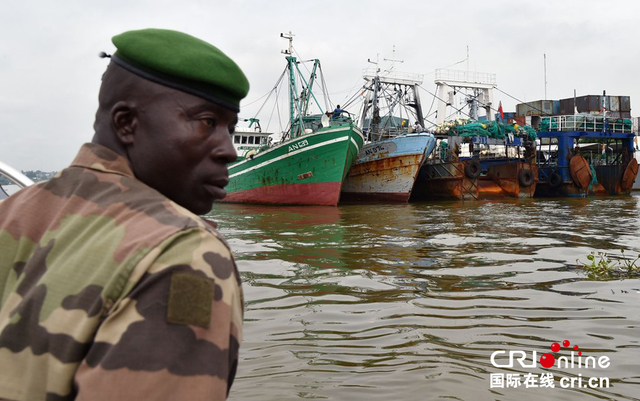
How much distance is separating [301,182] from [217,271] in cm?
2282

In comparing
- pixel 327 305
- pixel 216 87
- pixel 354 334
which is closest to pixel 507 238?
pixel 327 305

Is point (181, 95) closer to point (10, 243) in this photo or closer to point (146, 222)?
point (146, 222)

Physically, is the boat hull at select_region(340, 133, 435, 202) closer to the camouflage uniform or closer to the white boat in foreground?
the white boat in foreground

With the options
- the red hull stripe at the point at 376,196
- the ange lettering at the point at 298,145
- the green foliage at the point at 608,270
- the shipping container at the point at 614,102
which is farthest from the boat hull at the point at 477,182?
the shipping container at the point at 614,102

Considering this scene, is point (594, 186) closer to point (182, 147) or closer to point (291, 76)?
point (291, 76)

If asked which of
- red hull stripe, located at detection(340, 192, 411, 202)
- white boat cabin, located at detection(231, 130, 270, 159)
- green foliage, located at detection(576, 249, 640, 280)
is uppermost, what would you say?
white boat cabin, located at detection(231, 130, 270, 159)

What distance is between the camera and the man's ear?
1.12 meters

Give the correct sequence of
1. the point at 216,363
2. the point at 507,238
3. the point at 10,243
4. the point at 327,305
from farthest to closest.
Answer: the point at 507,238 → the point at 327,305 → the point at 10,243 → the point at 216,363

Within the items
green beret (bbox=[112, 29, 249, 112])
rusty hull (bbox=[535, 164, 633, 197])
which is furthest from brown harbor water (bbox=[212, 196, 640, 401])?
rusty hull (bbox=[535, 164, 633, 197])

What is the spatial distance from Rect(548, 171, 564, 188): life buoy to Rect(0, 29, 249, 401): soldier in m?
31.3

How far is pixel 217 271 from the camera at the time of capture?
0.91m

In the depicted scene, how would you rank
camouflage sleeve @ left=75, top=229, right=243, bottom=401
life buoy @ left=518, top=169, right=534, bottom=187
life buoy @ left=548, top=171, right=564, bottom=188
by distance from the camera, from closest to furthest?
camouflage sleeve @ left=75, top=229, right=243, bottom=401 → life buoy @ left=518, top=169, right=534, bottom=187 → life buoy @ left=548, top=171, right=564, bottom=188

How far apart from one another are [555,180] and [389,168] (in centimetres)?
1024

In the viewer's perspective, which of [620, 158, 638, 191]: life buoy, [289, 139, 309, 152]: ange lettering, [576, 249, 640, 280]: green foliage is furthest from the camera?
[620, 158, 638, 191]: life buoy
